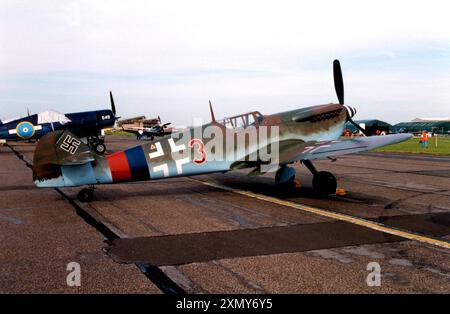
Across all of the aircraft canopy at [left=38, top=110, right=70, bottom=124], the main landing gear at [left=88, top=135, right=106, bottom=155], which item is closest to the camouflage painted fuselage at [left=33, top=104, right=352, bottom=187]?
the main landing gear at [left=88, top=135, right=106, bottom=155]

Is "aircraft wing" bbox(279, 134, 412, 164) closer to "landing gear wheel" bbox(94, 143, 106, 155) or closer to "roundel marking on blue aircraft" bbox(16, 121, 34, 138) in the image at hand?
"landing gear wheel" bbox(94, 143, 106, 155)

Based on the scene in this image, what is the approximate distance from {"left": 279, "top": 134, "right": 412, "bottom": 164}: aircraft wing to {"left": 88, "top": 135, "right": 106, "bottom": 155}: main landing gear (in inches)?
753

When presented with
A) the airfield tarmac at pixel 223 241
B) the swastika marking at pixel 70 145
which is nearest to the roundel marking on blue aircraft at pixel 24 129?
the airfield tarmac at pixel 223 241

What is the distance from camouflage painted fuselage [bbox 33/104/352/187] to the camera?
8586mm

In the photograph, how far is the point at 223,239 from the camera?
6000mm

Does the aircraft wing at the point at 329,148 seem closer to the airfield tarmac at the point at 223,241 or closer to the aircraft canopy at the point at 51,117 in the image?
the airfield tarmac at the point at 223,241

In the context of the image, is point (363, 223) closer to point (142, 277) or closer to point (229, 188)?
point (142, 277)

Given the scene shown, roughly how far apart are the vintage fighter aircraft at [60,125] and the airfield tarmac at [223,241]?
659 inches

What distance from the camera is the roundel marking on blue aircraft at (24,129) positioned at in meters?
25.5

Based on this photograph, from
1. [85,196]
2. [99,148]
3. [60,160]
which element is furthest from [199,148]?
[99,148]

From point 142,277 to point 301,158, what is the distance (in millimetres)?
6042

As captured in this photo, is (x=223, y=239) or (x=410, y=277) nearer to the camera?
(x=410, y=277)

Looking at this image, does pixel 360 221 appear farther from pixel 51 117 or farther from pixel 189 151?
pixel 51 117
